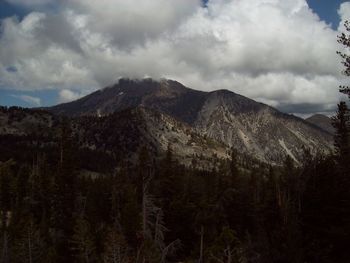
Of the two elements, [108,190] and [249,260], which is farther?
[108,190]

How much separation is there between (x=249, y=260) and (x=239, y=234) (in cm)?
2662

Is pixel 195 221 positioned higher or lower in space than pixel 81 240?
higher

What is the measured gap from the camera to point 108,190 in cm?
9319

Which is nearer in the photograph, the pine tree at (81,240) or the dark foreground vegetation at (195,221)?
the dark foreground vegetation at (195,221)

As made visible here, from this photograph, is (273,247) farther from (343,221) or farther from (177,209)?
(177,209)

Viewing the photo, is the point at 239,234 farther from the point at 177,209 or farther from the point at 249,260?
the point at 249,260

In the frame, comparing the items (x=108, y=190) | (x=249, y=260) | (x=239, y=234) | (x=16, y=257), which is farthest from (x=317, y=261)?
(x=108, y=190)

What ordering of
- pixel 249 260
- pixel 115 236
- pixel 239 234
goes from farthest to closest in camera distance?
pixel 239 234, pixel 249 260, pixel 115 236

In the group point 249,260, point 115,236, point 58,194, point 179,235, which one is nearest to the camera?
point 115,236

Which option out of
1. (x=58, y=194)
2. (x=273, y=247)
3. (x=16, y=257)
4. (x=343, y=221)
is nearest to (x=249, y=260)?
(x=273, y=247)

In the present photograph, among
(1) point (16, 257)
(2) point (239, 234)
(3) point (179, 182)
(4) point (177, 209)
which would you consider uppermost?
(3) point (179, 182)

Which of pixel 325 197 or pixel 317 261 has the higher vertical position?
pixel 325 197

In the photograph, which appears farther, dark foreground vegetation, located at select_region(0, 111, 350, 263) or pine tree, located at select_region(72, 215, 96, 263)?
pine tree, located at select_region(72, 215, 96, 263)

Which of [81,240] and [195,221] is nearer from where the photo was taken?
[81,240]
